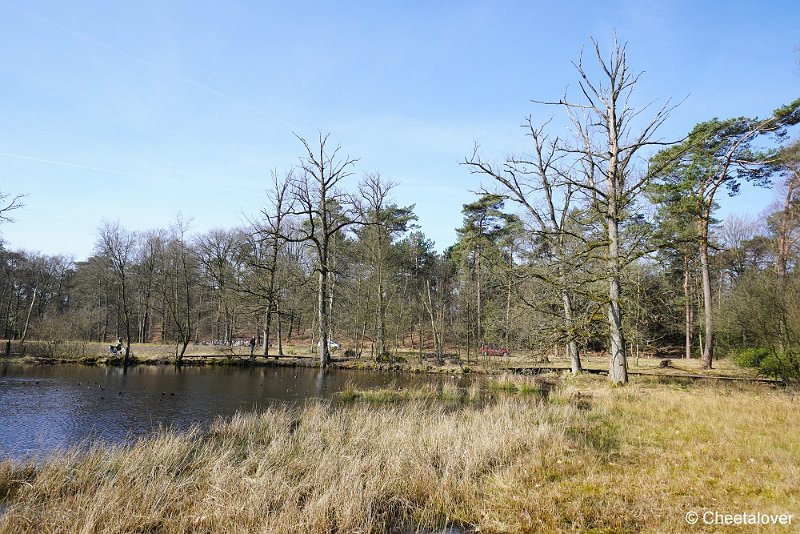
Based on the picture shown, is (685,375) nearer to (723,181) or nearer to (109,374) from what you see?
(723,181)

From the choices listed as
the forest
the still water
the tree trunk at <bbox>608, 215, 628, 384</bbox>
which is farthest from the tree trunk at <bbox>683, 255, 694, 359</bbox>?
the still water

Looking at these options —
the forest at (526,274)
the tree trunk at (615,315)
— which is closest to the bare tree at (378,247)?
the forest at (526,274)

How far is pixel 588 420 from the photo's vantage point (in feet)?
35.6

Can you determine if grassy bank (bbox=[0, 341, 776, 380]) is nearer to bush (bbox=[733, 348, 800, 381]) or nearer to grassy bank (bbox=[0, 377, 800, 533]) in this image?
bush (bbox=[733, 348, 800, 381])

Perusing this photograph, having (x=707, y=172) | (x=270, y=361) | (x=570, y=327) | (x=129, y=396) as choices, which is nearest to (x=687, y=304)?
(x=707, y=172)

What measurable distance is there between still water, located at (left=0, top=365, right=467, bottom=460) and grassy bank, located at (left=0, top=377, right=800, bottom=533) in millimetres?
2405

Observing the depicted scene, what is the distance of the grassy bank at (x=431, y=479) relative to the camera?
17.5 feet

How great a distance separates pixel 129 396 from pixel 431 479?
47.0 feet

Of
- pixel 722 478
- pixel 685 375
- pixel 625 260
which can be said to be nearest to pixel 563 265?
pixel 625 260

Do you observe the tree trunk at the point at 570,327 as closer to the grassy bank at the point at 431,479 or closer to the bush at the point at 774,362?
the bush at the point at 774,362

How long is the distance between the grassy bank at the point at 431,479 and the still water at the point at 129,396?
2.40m

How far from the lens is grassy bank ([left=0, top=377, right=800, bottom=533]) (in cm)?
534

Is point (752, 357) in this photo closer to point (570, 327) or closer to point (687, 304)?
point (570, 327)

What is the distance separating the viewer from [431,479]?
6711mm
